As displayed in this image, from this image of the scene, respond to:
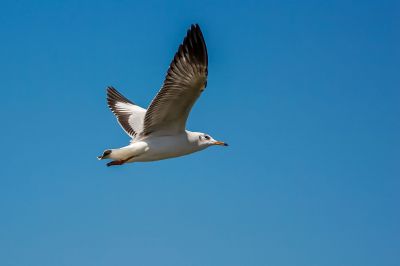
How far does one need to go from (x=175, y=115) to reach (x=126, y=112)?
161 inches

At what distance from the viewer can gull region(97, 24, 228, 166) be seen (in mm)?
12664

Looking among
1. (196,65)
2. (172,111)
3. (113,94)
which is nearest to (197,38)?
(196,65)

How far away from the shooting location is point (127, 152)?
13.6 metres

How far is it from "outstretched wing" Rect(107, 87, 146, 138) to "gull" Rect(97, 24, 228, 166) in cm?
147

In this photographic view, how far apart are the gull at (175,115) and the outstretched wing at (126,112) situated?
1.47m

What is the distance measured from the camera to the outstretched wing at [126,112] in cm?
1619

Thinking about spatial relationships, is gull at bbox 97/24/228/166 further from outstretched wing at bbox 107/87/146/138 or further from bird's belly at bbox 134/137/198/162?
outstretched wing at bbox 107/87/146/138

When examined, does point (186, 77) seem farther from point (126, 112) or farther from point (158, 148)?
point (126, 112)

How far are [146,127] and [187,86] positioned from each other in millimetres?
1550

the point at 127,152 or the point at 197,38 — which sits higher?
the point at 197,38

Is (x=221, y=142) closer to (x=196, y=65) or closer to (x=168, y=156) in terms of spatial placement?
(x=168, y=156)

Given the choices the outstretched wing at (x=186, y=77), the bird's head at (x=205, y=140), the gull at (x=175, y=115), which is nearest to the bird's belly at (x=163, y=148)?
the gull at (x=175, y=115)

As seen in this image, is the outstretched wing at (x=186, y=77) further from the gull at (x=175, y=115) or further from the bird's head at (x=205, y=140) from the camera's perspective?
the bird's head at (x=205, y=140)

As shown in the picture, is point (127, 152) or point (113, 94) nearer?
point (127, 152)
